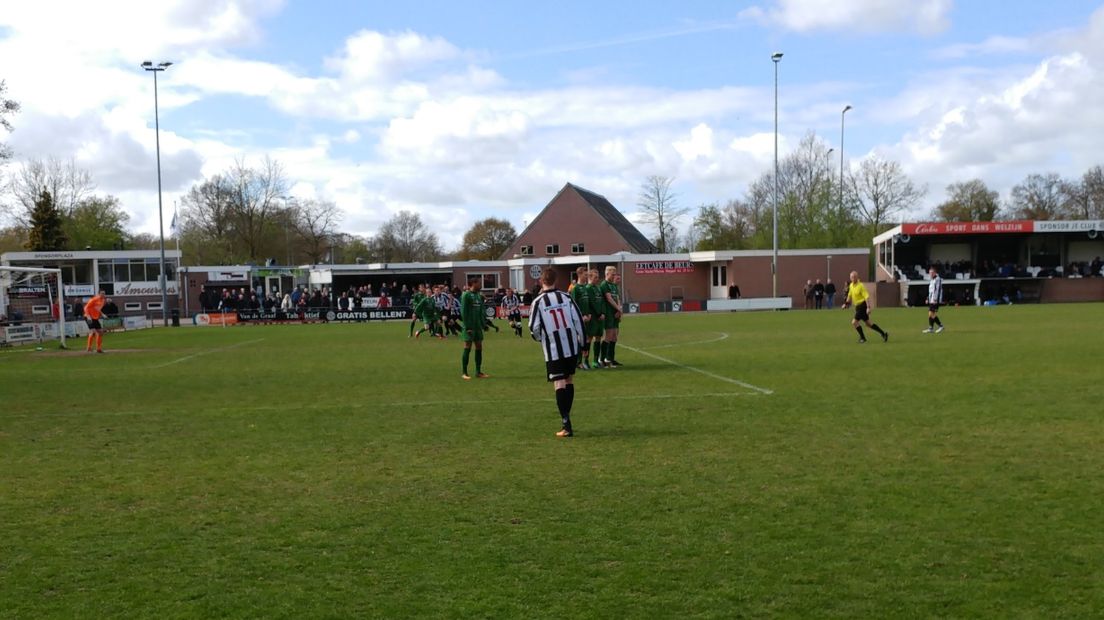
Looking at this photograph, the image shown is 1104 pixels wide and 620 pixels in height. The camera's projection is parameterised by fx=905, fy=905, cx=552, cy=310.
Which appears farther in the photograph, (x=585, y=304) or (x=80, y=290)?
(x=80, y=290)

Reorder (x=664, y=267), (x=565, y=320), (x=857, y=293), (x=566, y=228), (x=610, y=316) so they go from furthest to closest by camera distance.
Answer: (x=566, y=228)
(x=664, y=267)
(x=857, y=293)
(x=610, y=316)
(x=565, y=320)

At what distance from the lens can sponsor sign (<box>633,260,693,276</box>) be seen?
5847 centimetres

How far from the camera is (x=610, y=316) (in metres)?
17.8

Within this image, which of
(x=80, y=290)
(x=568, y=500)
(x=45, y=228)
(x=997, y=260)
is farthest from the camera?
(x=45, y=228)

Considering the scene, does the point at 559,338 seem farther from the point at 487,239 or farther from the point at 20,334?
the point at 487,239

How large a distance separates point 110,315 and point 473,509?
41202 mm

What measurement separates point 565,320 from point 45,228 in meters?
65.4

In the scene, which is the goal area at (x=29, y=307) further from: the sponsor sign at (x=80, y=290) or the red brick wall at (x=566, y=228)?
the red brick wall at (x=566, y=228)

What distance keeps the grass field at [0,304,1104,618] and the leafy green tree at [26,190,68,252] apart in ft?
185

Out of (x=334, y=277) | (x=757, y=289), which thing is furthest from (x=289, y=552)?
(x=334, y=277)

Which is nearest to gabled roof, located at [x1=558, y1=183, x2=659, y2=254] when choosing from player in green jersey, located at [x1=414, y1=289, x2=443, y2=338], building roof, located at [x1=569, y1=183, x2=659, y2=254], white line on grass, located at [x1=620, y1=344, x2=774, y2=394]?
building roof, located at [x1=569, y1=183, x2=659, y2=254]

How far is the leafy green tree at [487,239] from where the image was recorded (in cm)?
9875

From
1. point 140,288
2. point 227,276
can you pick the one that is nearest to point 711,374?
point 227,276

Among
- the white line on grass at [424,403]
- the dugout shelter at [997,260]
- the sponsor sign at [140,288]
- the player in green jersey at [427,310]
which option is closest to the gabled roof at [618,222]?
the dugout shelter at [997,260]
